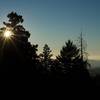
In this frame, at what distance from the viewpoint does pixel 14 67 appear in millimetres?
29688

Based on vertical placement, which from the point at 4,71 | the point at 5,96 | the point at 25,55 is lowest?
the point at 5,96

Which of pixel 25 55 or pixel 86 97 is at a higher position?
pixel 25 55

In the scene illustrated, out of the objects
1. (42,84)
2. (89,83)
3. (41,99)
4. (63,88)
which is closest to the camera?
(41,99)

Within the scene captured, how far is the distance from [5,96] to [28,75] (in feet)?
13.6

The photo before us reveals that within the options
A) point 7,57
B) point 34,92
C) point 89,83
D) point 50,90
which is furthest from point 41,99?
point 89,83

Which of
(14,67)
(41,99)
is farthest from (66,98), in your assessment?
(14,67)

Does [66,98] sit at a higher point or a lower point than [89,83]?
lower

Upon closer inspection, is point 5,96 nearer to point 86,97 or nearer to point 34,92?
point 34,92

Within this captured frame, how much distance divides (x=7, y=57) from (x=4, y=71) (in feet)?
5.53

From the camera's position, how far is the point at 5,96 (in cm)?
2744

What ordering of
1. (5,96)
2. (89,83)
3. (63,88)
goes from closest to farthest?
(5,96) → (63,88) → (89,83)

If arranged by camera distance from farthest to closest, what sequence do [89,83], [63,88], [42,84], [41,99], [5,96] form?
[89,83] < [63,88] < [42,84] < [41,99] < [5,96]

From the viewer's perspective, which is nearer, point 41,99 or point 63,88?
point 41,99

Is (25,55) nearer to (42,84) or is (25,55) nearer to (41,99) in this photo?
(42,84)
